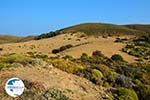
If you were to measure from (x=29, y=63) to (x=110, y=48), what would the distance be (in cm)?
3805

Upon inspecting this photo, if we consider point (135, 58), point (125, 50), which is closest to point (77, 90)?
point (135, 58)

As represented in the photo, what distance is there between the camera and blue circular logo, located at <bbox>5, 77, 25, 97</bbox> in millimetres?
15438

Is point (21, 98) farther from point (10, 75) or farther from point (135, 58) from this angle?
point (135, 58)

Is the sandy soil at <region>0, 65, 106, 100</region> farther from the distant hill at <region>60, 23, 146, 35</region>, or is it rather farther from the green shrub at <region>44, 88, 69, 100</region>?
the distant hill at <region>60, 23, 146, 35</region>

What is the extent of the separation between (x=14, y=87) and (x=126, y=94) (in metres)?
5.94

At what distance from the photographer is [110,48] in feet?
191

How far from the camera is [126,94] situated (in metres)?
19.7

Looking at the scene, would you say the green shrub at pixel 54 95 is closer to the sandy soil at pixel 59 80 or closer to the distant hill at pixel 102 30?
the sandy soil at pixel 59 80

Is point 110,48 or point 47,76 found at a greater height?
point 47,76

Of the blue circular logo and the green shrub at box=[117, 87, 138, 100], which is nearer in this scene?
the blue circular logo

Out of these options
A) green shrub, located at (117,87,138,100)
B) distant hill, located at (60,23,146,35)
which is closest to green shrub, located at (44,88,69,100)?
green shrub, located at (117,87,138,100)

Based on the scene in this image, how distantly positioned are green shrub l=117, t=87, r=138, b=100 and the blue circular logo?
204 inches

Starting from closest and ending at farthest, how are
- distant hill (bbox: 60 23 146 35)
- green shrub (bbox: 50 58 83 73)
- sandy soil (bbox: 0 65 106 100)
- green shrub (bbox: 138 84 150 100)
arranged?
sandy soil (bbox: 0 65 106 100)
green shrub (bbox: 138 84 150 100)
green shrub (bbox: 50 58 83 73)
distant hill (bbox: 60 23 146 35)

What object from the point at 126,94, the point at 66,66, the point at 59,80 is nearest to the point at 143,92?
the point at 126,94
